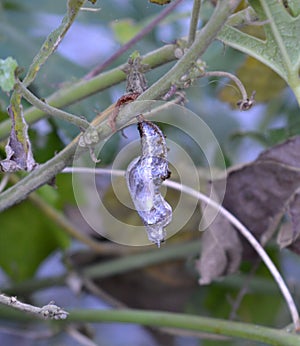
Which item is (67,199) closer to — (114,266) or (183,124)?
(114,266)

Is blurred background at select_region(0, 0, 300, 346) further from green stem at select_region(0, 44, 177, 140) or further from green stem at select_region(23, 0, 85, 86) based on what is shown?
green stem at select_region(23, 0, 85, 86)

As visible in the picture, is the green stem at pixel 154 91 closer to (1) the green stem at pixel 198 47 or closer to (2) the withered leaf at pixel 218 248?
(1) the green stem at pixel 198 47

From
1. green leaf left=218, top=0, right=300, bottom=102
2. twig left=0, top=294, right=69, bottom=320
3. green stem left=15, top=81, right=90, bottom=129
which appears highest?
green leaf left=218, top=0, right=300, bottom=102

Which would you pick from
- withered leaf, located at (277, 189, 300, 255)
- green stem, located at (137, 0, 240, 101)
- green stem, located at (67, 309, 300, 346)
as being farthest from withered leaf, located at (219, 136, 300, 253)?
green stem, located at (137, 0, 240, 101)

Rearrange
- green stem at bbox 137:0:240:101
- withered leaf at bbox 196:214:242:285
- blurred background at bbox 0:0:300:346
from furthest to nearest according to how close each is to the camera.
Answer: blurred background at bbox 0:0:300:346 < withered leaf at bbox 196:214:242:285 < green stem at bbox 137:0:240:101

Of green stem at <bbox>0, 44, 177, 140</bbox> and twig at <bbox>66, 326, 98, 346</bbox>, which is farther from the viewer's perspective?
twig at <bbox>66, 326, 98, 346</bbox>
